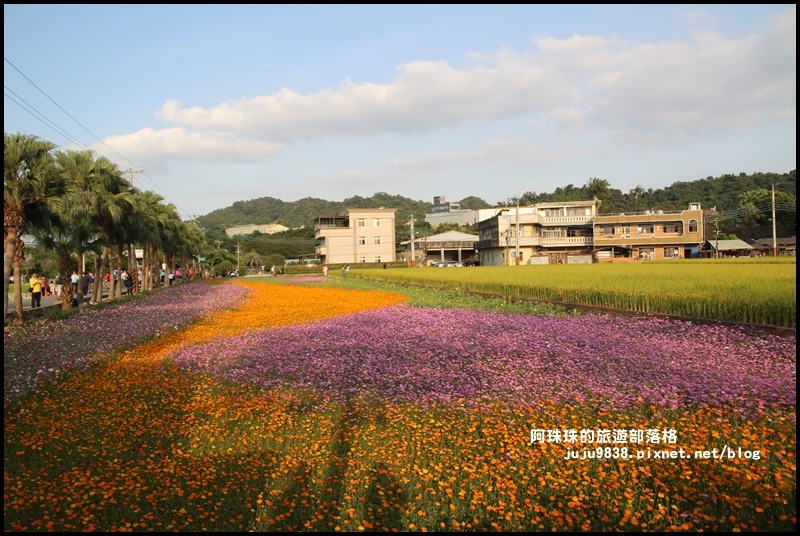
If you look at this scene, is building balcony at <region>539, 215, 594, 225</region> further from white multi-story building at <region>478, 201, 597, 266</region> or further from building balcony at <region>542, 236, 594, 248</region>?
building balcony at <region>542, 236, 594, 248</region>

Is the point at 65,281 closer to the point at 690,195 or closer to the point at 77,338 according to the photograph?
the point at 77,338

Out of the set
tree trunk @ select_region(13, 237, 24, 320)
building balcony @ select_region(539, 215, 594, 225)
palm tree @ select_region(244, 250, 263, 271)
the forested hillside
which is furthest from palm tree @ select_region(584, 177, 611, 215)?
tree trunk @ select_region(13, 237, 24, 320)

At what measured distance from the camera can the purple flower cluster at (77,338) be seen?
9355 millimetres

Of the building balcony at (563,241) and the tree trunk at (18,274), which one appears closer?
the tree trunk at (18,274)

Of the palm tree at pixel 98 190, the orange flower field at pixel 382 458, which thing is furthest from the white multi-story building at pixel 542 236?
the orange flower field at pixel 382 458

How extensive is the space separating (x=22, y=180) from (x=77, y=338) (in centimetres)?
865

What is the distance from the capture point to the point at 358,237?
84.3 meters

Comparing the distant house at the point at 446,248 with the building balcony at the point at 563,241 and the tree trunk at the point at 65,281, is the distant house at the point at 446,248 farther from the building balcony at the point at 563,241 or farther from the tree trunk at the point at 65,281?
the tree trunk at the point at 65,281

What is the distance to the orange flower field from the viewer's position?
4.48 m

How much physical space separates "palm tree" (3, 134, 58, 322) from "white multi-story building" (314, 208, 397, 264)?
64.0 metres

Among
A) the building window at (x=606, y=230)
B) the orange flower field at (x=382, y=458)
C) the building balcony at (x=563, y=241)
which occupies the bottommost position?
the orange flower field at (x=382, y=458)

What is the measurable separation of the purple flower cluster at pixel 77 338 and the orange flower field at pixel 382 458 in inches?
31.3

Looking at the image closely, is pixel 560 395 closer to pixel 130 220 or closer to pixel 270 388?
pixel 270 388

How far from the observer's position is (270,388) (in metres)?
8.41
